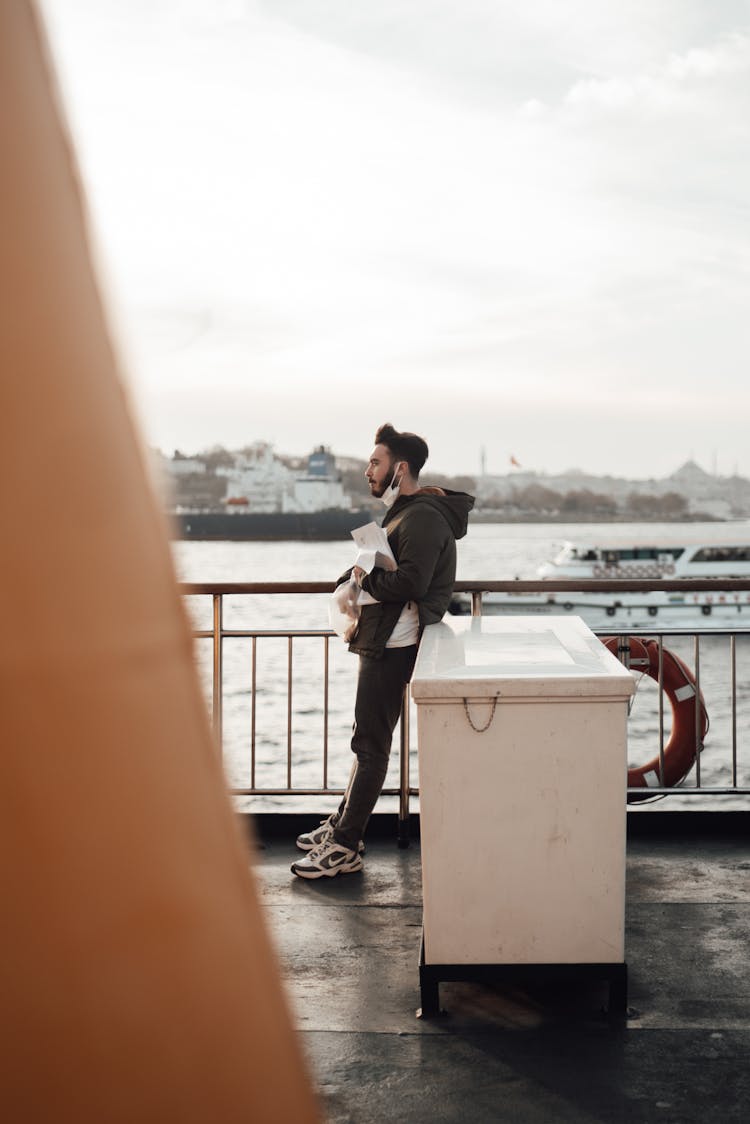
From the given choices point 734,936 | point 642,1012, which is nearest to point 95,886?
point 642,1012

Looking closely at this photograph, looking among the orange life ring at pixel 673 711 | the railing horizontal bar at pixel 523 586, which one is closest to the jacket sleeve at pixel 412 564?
the railing horizontal bar at pixel 523 586

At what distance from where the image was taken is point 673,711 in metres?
6.25

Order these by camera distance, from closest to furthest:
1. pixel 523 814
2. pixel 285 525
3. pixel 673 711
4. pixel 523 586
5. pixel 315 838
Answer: pixel 523 814, pixel 315 838, pixel 523 586, pixel 673 711, pixel 285 525

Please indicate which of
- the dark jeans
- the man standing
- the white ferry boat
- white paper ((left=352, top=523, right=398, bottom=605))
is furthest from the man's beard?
the white ferry boat

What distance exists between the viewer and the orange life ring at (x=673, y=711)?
6.18 meters

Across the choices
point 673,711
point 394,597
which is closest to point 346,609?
point 394,597

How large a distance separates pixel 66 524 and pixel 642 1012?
3511mm

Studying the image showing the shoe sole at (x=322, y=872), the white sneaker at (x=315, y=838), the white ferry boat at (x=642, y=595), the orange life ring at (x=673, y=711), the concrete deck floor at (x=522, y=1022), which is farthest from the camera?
the white ferry boat at (x=642, y=595)

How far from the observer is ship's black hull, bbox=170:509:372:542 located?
88375 millimetres

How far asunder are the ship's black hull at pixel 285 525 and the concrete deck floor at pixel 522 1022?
77847 millimetres

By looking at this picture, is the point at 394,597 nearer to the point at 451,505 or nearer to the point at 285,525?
the point at 451,505

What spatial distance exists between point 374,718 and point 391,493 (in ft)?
3.28

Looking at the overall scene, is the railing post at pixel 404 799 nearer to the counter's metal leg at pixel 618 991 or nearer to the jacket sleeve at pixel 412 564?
the jacket sleeve at pixel 412 564

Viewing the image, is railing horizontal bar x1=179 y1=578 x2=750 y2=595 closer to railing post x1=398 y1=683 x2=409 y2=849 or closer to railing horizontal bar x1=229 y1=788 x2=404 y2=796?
railing post x1=398 y1=683 x2=409 y2=849
